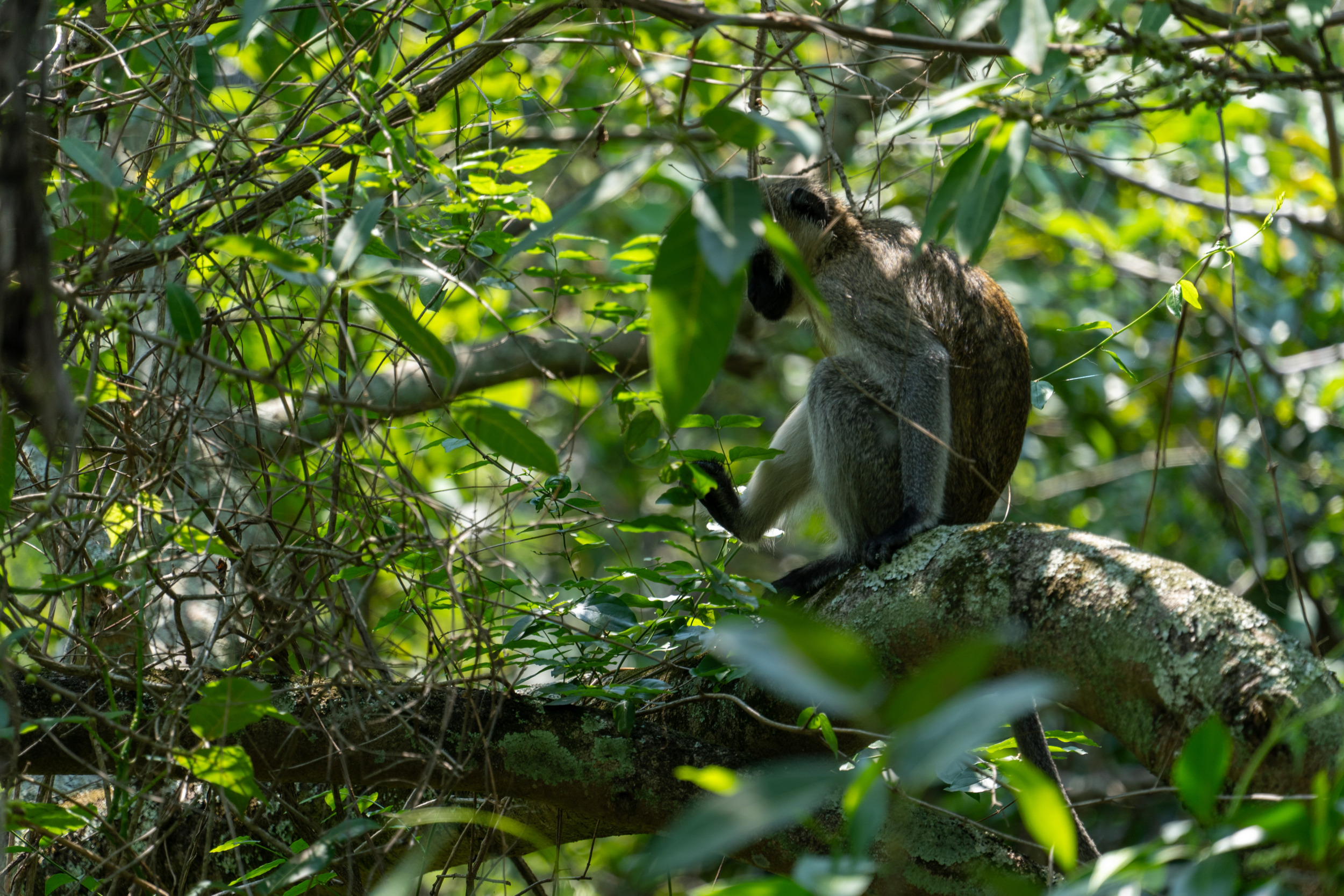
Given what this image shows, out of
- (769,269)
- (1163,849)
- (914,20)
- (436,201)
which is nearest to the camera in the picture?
(1163,849)

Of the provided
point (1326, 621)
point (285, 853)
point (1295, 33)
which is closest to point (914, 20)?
point (1326, 621)

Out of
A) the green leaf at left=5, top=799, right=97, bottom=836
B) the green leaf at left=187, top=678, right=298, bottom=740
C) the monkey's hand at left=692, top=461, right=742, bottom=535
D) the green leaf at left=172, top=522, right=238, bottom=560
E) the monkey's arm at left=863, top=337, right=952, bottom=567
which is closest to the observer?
the green leaf at left=187, top=678, right=298, bottom=740

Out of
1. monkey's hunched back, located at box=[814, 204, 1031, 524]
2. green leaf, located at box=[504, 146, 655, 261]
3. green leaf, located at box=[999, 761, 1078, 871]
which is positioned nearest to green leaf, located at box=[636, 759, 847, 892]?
green leaf, located at box=[999, 761, 1078, 871]

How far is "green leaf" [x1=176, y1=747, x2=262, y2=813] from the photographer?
79.8 inches

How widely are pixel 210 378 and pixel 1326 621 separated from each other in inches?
242

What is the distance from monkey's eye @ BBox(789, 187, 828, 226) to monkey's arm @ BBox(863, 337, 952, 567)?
3.04ft

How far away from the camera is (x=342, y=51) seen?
8.37 feet

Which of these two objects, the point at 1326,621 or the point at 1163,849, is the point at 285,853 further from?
the point at 1326,621

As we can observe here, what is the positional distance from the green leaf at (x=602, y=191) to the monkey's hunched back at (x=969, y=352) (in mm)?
2830

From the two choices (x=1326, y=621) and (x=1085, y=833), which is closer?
(x=1085, y=833)

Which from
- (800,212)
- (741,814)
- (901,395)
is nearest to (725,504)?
(901,395)

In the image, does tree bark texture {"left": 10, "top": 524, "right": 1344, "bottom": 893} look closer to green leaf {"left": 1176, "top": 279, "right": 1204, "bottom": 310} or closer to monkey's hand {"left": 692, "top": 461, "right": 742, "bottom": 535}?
green leaf {"left": 1176, "top": 279, "right": 1204, "bottom": 310}

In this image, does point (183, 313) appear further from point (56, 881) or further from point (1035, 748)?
point (1035, 748)

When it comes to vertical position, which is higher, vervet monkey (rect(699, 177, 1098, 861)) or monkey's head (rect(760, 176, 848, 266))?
monkey's head (rect(760, 176, 848, 266))
